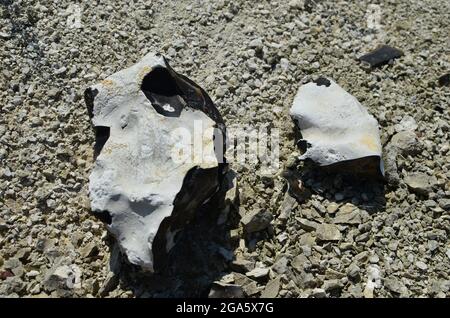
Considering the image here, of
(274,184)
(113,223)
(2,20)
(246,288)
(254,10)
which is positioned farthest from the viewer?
(254,10)

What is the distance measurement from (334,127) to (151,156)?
57.2 inches

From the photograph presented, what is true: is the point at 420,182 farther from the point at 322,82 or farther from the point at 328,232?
the point at 322,82

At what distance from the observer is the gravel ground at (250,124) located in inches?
141

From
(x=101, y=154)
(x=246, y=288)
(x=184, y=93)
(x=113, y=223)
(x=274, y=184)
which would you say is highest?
(x=184, y=93)

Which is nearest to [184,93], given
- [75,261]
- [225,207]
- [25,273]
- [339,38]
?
[225,207]

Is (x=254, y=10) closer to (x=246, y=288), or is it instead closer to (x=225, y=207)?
(x=225, y=207)

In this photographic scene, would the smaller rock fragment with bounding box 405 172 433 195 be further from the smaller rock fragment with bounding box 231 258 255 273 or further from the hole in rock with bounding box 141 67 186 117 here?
the hole in rock with bounding box 141 67 186 117

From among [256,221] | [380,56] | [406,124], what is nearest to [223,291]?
[256,221]

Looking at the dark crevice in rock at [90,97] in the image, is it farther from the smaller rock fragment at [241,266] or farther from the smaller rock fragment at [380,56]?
the smaller rock fragment at [380,56]

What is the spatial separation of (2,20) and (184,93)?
2122mm

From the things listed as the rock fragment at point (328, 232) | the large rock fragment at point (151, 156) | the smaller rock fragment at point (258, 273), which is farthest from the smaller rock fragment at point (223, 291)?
the rock fragment at point (328, 232)

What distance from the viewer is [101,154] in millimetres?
3508

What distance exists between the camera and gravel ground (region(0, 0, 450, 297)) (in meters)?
3.58

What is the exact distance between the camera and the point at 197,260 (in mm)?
3553
